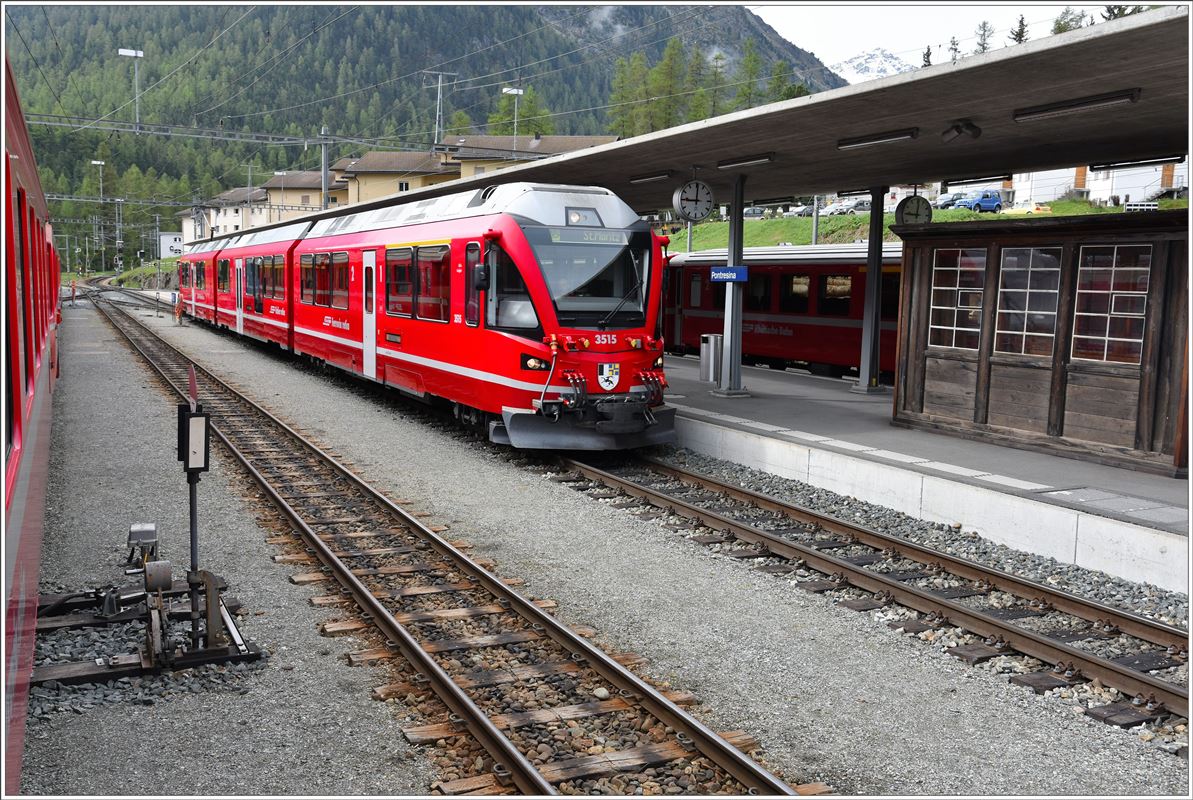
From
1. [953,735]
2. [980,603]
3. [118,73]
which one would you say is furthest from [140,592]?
[118,73]

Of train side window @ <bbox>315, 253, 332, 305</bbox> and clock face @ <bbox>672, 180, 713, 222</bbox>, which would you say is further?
train side window @ <bbox>315, 253, 332, 305</bbox>

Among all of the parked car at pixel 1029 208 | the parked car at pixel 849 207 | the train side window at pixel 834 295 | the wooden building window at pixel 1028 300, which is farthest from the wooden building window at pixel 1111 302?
the parked car at pixel 849 207

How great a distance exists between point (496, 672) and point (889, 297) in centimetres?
1571

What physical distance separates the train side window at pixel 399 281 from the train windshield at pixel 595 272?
331 centimetres

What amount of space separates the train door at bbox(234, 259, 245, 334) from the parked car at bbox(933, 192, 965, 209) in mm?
40286

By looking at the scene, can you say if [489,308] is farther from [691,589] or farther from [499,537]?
[691,589]

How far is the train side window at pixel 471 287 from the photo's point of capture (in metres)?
12.4

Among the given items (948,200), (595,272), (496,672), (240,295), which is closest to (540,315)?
(595,272)

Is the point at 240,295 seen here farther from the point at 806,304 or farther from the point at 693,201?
the point at 693,201

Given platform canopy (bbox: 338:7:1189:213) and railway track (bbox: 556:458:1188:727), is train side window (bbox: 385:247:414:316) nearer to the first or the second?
platform canopy (bbox: 338:7:1189:213)

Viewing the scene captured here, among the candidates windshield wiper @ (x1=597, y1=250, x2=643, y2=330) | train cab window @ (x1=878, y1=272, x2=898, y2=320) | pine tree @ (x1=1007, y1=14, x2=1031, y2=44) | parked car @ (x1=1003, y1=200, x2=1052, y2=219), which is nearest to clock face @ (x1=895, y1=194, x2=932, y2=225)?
train cab window @ (x1=878, y1=272, x2=898, y2=320)

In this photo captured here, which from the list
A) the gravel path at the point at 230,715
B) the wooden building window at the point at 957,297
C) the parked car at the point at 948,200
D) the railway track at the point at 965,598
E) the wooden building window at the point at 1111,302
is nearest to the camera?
the gravel path at the point at 230,715

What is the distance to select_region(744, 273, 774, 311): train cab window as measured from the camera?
23.0 m

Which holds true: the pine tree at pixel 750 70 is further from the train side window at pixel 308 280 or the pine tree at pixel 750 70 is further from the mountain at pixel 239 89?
the train side window at pixel 308 280
